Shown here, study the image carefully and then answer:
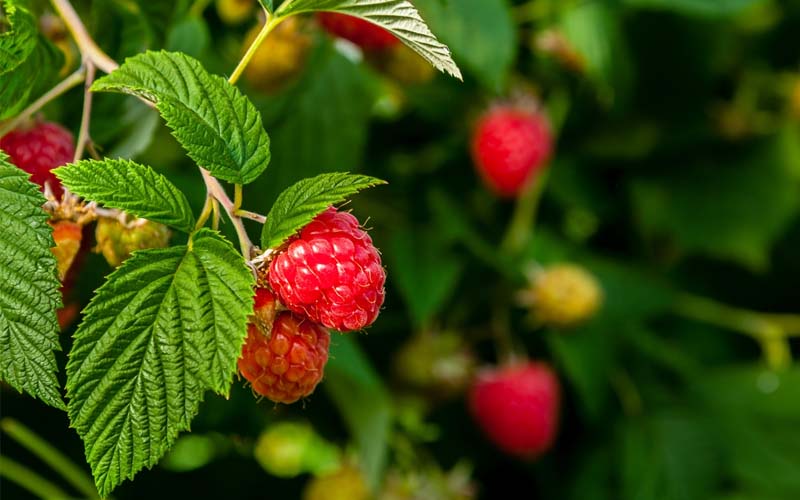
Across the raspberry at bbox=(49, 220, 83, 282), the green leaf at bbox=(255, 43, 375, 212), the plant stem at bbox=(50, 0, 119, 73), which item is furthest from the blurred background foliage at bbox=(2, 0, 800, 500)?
the raspberry at bbox=(49, 220, 83, 282)

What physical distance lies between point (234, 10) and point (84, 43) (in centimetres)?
48

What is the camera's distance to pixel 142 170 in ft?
1.54

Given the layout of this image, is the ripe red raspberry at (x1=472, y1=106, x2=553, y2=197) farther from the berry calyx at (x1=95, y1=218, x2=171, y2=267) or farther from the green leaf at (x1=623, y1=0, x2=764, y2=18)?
the berry calyx at (x1=95, y1=218, x2=171, y2=267)

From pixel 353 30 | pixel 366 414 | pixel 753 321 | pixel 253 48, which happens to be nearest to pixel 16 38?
pixel 253 48

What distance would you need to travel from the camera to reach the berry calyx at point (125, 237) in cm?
53

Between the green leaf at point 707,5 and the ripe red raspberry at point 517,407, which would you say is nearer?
the green leaf at point 707,5

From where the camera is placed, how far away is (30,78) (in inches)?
22.6

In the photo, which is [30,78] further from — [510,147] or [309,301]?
[510,147]

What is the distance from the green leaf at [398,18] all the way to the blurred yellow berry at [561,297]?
882mm

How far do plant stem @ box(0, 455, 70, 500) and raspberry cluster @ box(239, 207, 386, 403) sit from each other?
0.60 meters

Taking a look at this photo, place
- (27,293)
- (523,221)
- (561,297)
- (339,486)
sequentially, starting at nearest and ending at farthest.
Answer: (27,293) → (339,486) → (561,297) → (523,221)

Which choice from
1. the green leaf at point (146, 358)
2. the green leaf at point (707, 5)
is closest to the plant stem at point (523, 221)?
the green leaf at point (707, 5)

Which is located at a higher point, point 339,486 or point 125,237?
point 125,237

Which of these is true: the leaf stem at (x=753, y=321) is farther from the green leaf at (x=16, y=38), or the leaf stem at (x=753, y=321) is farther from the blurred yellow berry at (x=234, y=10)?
the green leaf at (x=16, y=38)
